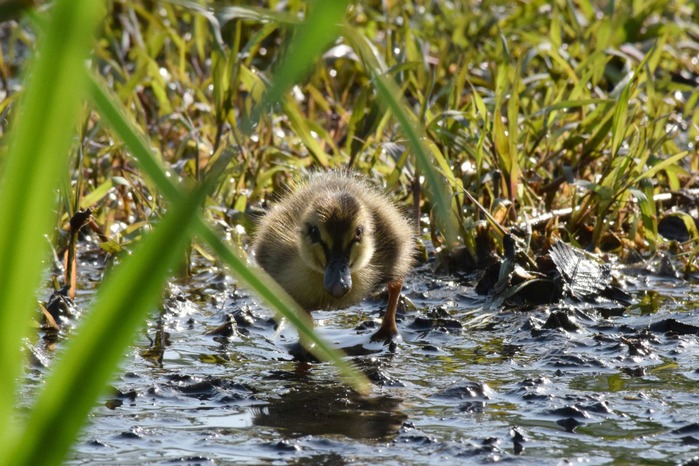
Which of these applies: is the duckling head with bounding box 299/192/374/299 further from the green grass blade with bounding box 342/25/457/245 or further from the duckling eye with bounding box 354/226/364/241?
the green grass blade with bounding box 342/25/457/245

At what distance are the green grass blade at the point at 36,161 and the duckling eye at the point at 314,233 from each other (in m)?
2.88

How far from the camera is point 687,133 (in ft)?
20.7

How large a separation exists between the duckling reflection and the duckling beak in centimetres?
53

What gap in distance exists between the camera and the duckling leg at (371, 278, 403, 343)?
4062 millimetres

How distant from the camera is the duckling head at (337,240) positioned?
3871 millimetres

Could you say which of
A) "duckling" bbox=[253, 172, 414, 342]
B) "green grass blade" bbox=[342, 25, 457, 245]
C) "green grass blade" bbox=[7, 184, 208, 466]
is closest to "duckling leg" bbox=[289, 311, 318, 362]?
"duckling" bbox=[253, 172, 414, 342]

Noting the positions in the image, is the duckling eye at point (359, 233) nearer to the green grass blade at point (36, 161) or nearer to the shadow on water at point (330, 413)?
the shadow on water at point (330, 413)

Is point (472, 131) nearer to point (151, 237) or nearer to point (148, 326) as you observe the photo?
point (148, 326)

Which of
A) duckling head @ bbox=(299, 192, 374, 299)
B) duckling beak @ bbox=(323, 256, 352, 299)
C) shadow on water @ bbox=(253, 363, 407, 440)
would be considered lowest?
shadow on water @ bbox=(253, 363, 407, 440)

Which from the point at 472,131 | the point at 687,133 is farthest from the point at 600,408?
the point at 687,133

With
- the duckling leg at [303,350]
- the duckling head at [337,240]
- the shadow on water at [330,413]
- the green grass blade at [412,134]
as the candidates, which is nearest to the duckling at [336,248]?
the duckling head at [337,240]

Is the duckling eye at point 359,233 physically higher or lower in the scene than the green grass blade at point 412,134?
lower

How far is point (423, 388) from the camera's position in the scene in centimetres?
329

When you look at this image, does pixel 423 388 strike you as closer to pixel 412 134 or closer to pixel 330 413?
pixel 330 413
